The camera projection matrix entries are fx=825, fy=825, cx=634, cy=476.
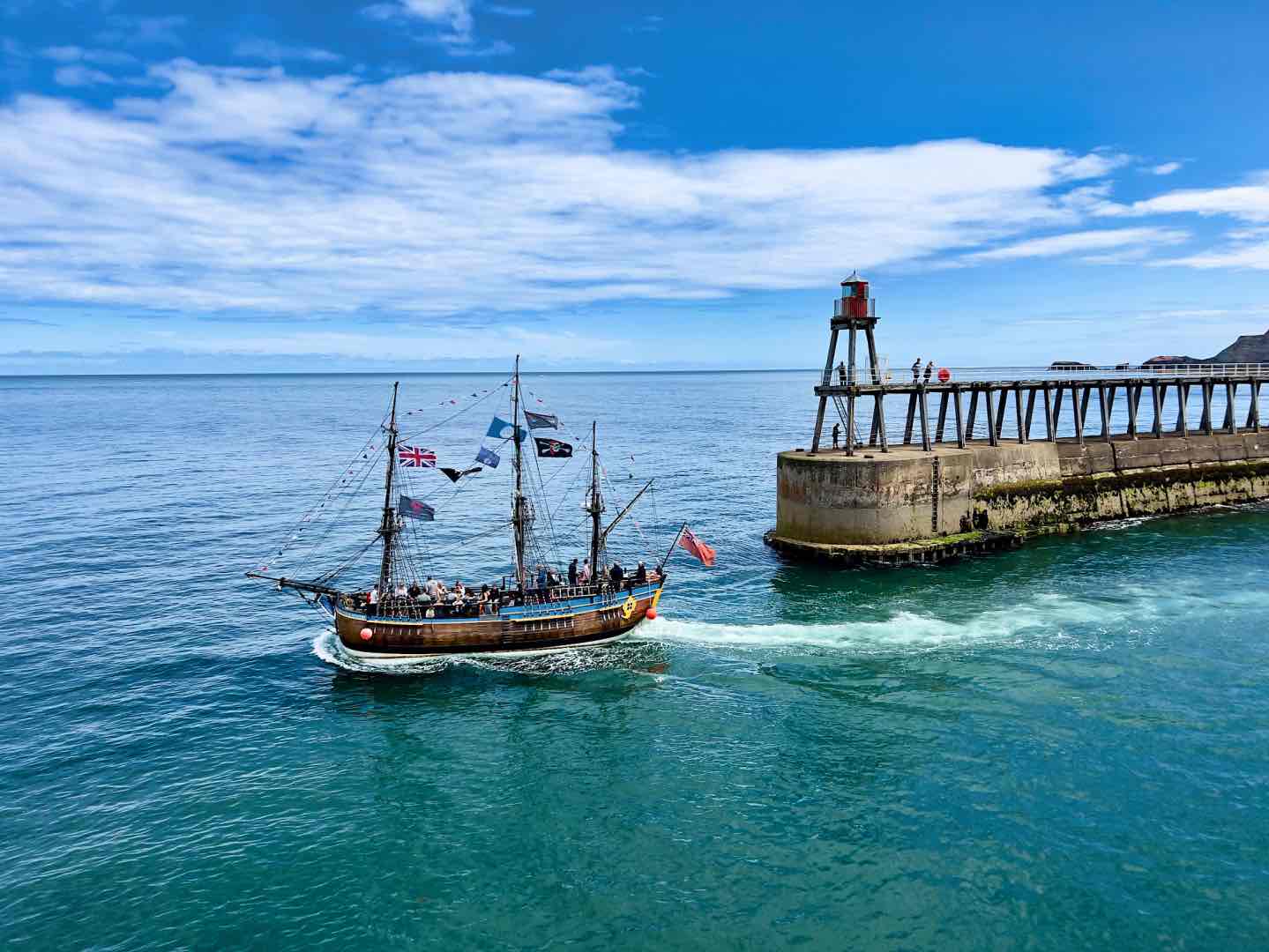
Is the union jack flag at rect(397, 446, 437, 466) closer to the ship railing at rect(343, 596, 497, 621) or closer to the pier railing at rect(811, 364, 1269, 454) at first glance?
the ship railing at rect(343, 596, 497, 621)

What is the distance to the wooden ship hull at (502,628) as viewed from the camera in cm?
4012

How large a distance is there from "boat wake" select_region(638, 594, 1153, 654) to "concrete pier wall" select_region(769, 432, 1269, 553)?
36.1 feet

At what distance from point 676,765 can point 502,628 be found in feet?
46.6

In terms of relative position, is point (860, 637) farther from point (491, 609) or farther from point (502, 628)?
point (491, 609)

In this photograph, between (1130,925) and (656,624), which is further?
(656,624)

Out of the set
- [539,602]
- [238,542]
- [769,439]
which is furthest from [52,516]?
[769,439]

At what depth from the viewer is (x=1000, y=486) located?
2346 inches

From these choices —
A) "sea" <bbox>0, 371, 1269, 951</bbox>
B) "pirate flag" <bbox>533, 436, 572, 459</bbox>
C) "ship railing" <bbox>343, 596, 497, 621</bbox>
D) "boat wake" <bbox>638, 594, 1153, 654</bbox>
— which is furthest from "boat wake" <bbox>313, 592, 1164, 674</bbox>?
"pirate flag" <bbox>533, 436, 572, 459</bbox>

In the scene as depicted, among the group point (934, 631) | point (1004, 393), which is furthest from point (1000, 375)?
point (934, 631)

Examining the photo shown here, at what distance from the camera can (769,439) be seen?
438 feet

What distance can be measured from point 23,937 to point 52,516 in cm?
5840

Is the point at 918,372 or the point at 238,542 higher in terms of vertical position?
the point at 918,372

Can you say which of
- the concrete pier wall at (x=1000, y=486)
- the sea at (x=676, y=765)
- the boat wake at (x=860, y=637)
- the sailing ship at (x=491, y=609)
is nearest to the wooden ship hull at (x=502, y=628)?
the sailing ship at (x=491, y=609)

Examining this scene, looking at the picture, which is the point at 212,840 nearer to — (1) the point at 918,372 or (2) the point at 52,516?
(1) the point at 918,372
